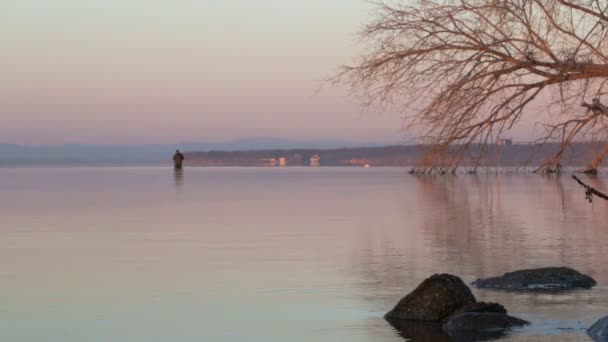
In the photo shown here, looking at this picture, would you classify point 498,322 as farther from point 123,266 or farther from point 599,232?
point 599,232

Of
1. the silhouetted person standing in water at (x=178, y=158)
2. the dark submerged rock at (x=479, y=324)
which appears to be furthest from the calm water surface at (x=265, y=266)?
the silhouetted person standing in water at (x=178, y=158)

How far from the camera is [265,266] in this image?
696 inches

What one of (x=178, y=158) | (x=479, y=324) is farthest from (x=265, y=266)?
(x=178, y=158)

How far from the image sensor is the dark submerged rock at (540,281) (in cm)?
1506

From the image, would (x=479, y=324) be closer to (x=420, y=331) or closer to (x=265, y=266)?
(x=420, y=331)

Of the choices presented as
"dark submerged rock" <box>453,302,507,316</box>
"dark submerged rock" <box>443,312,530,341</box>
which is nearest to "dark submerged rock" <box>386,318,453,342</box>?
"dark submerged rock" <box>443,312,530,341</box>

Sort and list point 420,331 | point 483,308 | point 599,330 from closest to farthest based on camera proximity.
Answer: point 599,330 → point 420,331 → point 483,308

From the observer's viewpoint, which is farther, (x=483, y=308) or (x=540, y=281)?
(x=540, y=281)

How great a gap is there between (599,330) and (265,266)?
277 inches

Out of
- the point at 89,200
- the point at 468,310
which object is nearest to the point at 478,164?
the point at 468,310

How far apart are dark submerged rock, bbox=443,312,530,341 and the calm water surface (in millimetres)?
232

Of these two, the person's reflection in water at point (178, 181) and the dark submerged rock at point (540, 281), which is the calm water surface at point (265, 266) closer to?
the dark submerged rock at point (540, 281)

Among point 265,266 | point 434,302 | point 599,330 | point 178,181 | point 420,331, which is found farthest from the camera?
point 178,181

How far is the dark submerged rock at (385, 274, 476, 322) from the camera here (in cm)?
1276
